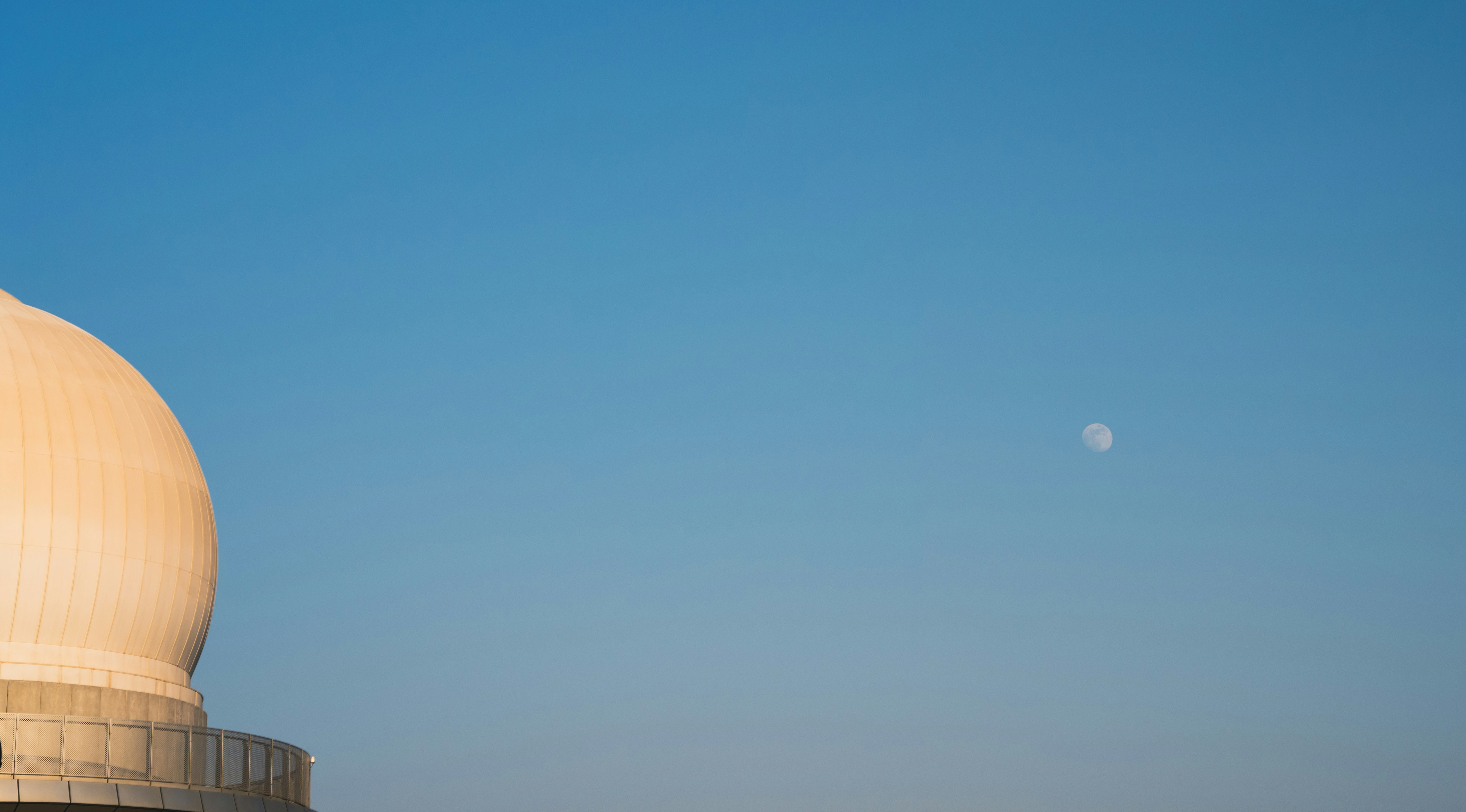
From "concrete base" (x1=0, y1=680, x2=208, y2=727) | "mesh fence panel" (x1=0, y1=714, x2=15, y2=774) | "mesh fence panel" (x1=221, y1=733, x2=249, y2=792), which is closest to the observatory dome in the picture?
"concrete base" (x1=0, y1=680, x2=208, y2=727)

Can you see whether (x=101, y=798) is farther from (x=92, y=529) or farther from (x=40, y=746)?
(x=92, y=529)

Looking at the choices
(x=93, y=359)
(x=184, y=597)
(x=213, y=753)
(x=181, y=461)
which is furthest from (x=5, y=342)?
(x=213, y=753)

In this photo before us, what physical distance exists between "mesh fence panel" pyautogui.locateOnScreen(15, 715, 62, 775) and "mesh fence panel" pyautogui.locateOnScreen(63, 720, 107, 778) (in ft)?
0.44

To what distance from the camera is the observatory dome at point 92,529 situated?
1082 inches

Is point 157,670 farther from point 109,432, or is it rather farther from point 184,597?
point 109,432

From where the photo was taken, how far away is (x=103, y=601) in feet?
92.1

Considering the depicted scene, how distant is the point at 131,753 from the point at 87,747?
0.69 m

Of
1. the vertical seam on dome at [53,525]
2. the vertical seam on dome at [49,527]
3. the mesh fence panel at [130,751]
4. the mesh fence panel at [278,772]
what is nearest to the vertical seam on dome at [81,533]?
the vertical seam on dome at [53,525]

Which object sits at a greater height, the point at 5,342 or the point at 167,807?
the point at 5,342

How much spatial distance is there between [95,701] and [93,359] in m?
7.02

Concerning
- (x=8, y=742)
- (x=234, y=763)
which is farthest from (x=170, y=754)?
(x=8, y=742)

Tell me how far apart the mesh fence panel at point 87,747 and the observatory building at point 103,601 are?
0.02 metres

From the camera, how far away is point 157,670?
29031mm

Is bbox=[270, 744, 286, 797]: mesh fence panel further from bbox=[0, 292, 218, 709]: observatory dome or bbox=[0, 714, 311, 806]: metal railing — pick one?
bbox=[0, 292, 218, 709]: observatory dome
